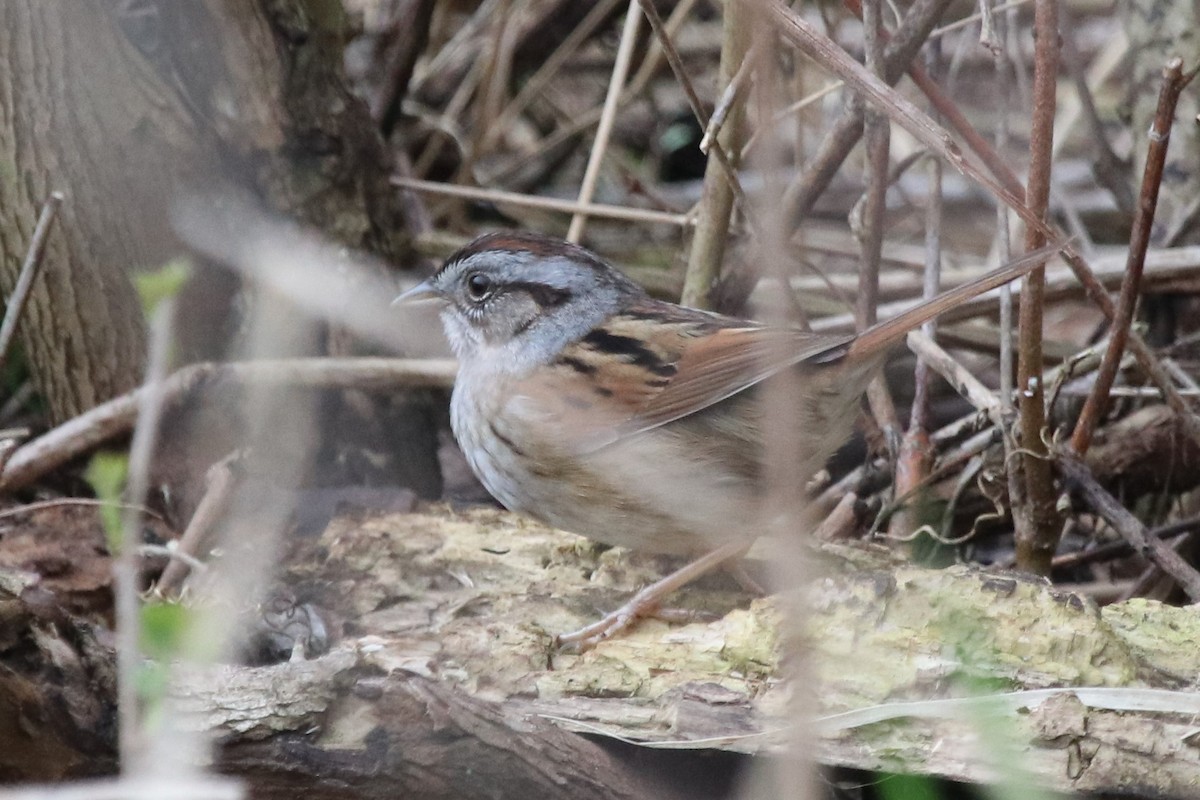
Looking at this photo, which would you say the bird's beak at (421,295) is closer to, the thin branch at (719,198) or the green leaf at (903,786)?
the thin branch at (719,198)

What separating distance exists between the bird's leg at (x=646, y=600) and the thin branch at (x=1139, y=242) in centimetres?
77

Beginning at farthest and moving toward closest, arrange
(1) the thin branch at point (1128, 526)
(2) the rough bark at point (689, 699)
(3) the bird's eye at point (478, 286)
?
(3) the bird's eye at point (478, 286) < (1) the thin branch at point (1128, 526) < (2) the rough bark at point (689, 699)

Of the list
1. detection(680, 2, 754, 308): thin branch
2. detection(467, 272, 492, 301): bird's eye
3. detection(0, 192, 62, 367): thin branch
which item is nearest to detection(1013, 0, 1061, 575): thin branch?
detection(680, 2, 754, 308): thin branch

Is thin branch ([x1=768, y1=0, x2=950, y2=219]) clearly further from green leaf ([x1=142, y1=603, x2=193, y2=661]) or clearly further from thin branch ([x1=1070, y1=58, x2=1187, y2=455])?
green leaf ([x1=142, y1=603, x2=193, y2=661])

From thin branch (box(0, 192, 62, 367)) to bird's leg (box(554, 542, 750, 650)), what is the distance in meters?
1.51

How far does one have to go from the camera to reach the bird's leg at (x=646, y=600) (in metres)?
2.58

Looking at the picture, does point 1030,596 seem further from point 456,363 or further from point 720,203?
point 456,363

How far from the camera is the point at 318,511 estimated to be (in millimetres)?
3316

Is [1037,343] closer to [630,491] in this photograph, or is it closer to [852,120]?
[852,120]

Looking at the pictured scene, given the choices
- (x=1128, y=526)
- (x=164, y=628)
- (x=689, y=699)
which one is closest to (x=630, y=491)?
(x=689, y=699)

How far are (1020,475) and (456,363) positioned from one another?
1.44m

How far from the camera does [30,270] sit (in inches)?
122

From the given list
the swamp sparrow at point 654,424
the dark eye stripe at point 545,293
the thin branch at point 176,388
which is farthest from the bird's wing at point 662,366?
the thin branch at point 176,388

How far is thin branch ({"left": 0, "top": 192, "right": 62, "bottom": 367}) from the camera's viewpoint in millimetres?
3047
